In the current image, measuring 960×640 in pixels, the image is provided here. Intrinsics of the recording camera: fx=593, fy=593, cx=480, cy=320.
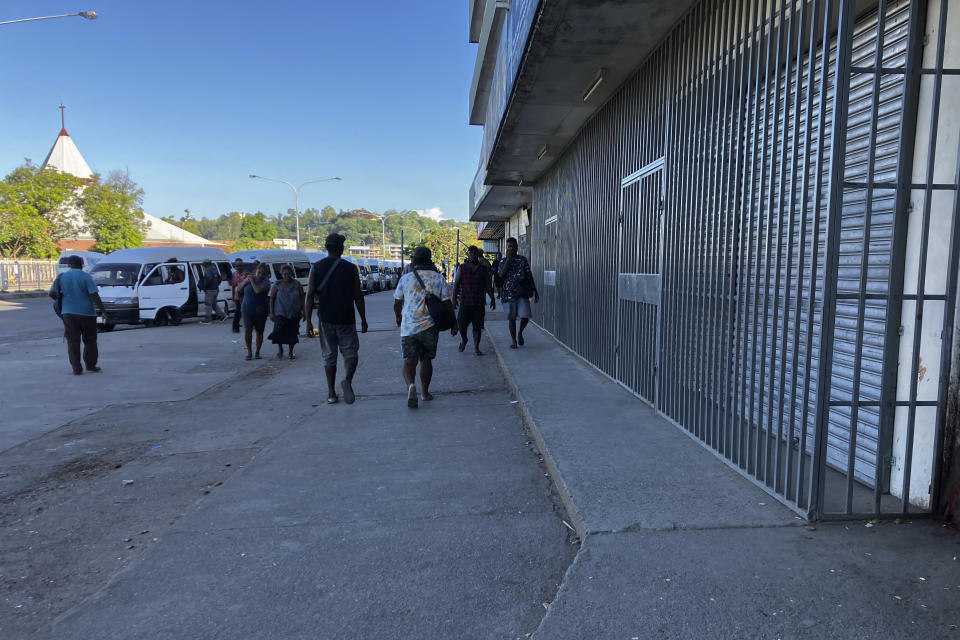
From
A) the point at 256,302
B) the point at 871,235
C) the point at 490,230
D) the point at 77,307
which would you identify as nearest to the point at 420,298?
the point at 871,235

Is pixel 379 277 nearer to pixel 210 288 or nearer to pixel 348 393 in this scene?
pixel 210 288

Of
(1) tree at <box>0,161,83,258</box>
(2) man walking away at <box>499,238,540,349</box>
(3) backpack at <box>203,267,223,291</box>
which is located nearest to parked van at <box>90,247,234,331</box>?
(3) backpack at <box>203,267,223,291</box>

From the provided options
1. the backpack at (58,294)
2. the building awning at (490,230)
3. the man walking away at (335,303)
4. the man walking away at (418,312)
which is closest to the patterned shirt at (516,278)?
the man walking away at (418,312)

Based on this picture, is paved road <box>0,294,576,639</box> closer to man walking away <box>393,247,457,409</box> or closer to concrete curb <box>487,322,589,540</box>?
concrete curb <box>487,322,589,540</box>

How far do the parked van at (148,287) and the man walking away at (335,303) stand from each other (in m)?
10.8

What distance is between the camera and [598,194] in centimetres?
805

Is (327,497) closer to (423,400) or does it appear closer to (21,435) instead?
(423,400)

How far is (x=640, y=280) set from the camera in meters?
6.11

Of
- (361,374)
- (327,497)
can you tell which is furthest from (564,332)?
(327,497)

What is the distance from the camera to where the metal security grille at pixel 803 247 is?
3025mm

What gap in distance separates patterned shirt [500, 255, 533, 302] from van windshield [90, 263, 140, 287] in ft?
35.5

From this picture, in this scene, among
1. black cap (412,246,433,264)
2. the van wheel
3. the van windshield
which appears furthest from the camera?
the van wheel

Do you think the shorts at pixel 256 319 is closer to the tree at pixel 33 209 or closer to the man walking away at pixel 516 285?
the man walking away at pixel 516 285

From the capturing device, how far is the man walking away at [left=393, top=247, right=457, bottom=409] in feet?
20.5
